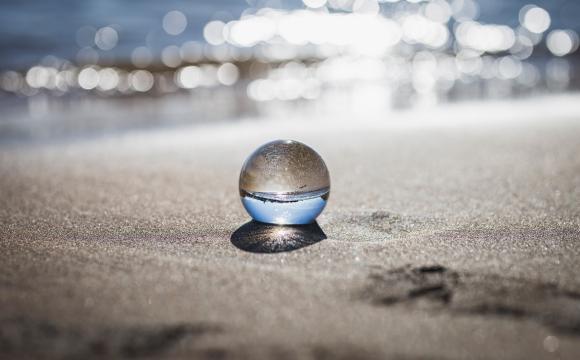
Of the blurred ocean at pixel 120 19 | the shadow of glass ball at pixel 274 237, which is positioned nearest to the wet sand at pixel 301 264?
the shadow of glass ball at pixel 274 237

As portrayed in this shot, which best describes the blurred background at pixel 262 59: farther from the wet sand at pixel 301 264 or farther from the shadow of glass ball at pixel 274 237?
the shadow of glass ball at pixel 274 237

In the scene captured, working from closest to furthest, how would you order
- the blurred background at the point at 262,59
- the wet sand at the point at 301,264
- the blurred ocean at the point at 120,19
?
the wet sand at the point at 301,264 → the blurred background at the point at 262,59 → the blurred ocean at the point at 120,19

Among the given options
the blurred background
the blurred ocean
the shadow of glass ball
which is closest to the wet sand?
the shadow of glass ball

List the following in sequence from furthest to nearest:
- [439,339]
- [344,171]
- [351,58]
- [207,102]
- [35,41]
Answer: [35,41] → [351,58] → [207,102] → [344,171] → [439,339]

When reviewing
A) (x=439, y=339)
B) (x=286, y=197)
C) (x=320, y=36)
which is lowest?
A: (x=439, y=339)

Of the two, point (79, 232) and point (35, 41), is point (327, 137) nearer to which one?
point (79, 232)

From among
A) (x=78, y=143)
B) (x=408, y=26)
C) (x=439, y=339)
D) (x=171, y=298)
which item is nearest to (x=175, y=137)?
(x=78, y=143)
